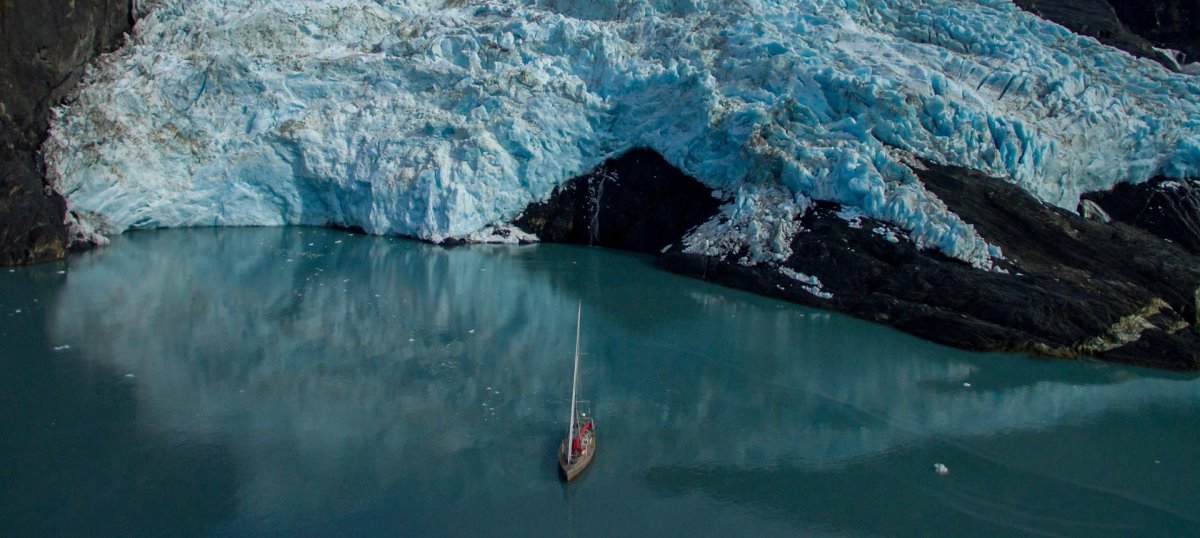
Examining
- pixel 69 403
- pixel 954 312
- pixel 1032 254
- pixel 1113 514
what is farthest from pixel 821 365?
pixel 69 403

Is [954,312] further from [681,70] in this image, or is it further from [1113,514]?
[681,70]

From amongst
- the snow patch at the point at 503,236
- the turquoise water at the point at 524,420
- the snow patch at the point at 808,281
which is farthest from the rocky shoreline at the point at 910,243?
the turquoise water at the point at 524,420

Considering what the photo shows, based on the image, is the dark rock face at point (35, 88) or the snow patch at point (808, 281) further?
the snow patch at point (808, 281)

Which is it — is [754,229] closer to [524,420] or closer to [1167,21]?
[524,420]

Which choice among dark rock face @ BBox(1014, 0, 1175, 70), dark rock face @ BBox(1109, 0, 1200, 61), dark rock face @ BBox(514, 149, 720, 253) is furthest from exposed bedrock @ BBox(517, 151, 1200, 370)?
dark rock face @ BBox(1109, 0, 1200, 61)

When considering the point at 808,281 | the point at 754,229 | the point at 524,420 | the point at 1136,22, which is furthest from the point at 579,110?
the point at 1136,22

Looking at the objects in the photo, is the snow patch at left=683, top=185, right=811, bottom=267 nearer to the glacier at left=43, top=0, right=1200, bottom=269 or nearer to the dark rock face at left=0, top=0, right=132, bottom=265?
the glacier at left=43, top=0, right=1200, bottom=269

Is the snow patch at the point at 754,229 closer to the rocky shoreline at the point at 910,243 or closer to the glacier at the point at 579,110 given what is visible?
the glacier at the point at 579,110
